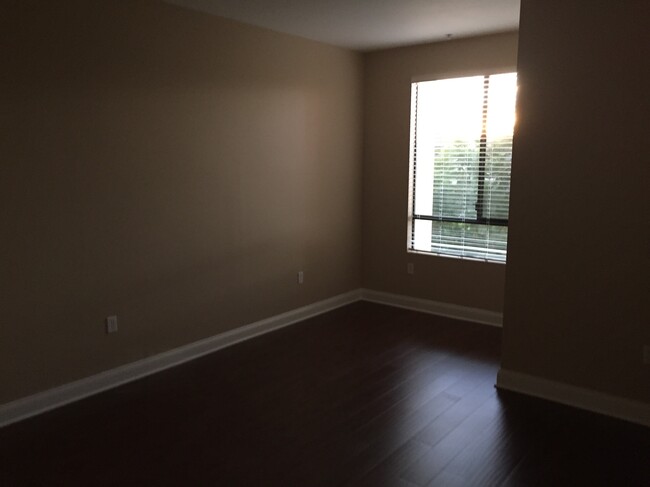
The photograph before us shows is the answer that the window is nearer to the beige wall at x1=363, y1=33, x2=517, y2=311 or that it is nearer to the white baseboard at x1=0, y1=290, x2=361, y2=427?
the beige wall at x1=363, y1=33, x2=517, y2=311

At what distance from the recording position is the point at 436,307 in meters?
5.24

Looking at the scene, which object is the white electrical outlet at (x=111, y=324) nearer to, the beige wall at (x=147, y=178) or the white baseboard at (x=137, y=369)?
the beige wall at (x=147, y=178)

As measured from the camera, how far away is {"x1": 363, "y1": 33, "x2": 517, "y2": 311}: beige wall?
15.9ft

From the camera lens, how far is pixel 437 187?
5172 mm

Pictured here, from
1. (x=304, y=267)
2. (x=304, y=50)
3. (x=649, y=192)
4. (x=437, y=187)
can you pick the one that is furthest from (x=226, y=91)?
(x=649, y=192)

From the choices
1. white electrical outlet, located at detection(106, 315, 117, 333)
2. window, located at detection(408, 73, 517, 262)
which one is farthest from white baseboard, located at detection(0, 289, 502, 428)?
window, located at detection(408, 73, 517, 262)

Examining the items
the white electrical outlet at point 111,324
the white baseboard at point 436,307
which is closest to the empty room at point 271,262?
the white electrical outlet at point 111,324

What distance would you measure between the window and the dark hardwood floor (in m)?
1.38

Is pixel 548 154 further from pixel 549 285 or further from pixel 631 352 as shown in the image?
pixel 631 352

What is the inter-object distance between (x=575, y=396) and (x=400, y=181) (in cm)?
273

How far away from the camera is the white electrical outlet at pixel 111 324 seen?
347 cm

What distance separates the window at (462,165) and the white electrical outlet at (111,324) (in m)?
3.00

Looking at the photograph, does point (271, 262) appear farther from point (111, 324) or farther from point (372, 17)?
point (372, 17)

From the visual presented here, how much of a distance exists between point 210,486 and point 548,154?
2634 mm
